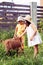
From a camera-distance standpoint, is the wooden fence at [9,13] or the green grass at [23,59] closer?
the green grass at [23,59]

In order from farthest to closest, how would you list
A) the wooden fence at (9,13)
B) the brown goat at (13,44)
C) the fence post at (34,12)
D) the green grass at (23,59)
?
the wooden fence at (9,13) → the fence post at (34,12) → the brown goat at (13,44) → the green grass at (23,59)

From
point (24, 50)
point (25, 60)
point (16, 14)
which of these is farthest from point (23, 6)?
point (25, 60)

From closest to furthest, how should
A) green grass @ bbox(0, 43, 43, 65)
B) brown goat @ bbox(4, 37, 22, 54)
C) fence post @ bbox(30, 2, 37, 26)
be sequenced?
green grass @ bbox(0, 43, 43, 65) → brown goat @ bbox(4, 37, 22, 54) → fence post @ bbox(30, 2, 37, 26)

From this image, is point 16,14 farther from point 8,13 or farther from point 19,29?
point 19,29

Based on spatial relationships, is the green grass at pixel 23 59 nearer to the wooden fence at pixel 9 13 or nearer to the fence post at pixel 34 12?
the fence post at pixel 34 12

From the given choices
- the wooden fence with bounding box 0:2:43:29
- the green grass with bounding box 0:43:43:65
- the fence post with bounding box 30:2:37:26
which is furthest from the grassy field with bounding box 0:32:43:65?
the wooden fence with bounding box 0:2:43:29

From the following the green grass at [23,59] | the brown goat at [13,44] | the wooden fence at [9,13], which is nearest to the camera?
the green grass at [23,59]

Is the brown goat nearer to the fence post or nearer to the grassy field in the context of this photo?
the grassy field

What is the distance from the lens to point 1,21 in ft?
30.3

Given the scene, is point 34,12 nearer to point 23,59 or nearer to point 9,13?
point 9,13

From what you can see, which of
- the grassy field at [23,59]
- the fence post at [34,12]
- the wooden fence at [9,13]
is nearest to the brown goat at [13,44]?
the grassy field at [23,59]

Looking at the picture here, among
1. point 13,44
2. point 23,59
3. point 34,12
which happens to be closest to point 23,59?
point 23,59

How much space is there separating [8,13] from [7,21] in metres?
0.24

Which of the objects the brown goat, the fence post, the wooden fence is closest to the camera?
the brown goat
